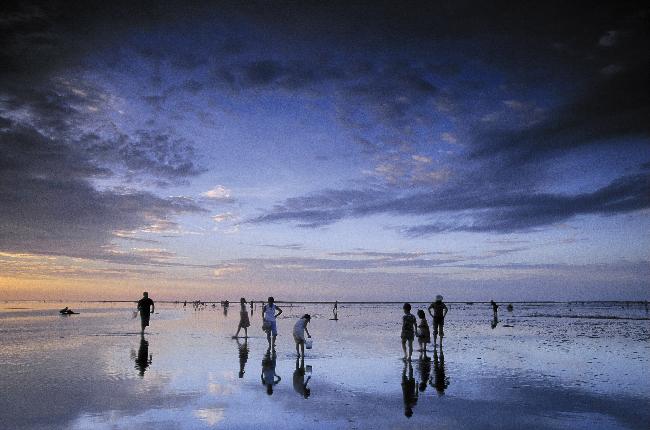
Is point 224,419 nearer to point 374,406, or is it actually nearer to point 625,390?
point 374,406

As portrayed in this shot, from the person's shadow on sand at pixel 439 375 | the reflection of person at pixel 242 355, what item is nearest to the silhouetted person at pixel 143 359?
the reflection of person at pixel 242 355

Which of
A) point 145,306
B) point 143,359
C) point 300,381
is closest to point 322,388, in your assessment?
point 300,381

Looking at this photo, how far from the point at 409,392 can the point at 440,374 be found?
3.18m

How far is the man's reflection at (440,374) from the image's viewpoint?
1222 cm

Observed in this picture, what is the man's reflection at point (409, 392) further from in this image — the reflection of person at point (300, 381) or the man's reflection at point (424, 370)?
the reflection of person at point (300, 381)

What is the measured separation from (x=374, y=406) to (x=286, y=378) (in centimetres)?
412

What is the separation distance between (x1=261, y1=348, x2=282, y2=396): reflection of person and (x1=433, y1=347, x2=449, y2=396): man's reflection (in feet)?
14.0

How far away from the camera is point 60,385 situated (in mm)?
12227

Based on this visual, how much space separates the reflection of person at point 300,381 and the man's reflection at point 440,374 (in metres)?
3.30

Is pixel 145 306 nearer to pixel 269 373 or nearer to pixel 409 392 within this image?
pixel 269 373

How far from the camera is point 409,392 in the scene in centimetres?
1166

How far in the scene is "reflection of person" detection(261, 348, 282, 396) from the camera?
40.8 feet

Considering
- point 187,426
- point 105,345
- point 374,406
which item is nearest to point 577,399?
point 374,406

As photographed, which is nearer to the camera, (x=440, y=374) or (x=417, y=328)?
(x=440, y=374)
